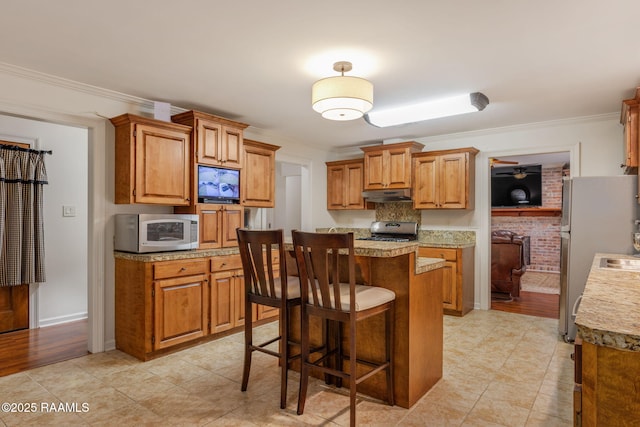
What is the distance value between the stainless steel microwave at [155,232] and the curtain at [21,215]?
126cm

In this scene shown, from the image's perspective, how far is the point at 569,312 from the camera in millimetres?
3527

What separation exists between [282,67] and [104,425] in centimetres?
255

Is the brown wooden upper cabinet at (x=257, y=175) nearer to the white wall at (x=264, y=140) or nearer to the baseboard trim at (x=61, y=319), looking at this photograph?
the white wall at (x=264, y=140)

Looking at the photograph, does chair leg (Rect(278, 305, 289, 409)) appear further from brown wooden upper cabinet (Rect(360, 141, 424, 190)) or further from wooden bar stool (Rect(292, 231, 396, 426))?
brown wooden upper cabinet (Rect(360, 141, 424, 190))

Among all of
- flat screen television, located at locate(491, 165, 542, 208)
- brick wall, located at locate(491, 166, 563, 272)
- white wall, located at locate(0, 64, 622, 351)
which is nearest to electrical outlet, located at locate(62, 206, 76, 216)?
white wall, located at locate(0, 64, 622, 351)

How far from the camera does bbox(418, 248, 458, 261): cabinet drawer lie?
4.44 meters

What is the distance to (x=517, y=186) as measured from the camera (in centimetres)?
800

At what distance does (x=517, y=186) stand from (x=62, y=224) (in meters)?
8.13

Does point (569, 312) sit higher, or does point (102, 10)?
point (102, 10)

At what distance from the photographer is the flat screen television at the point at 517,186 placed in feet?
25.6

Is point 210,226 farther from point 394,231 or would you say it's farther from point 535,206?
point 535,206

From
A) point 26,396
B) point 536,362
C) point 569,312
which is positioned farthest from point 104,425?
point 569,312

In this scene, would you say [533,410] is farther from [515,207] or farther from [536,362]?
[515,207]

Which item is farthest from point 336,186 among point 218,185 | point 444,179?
point 218,185
